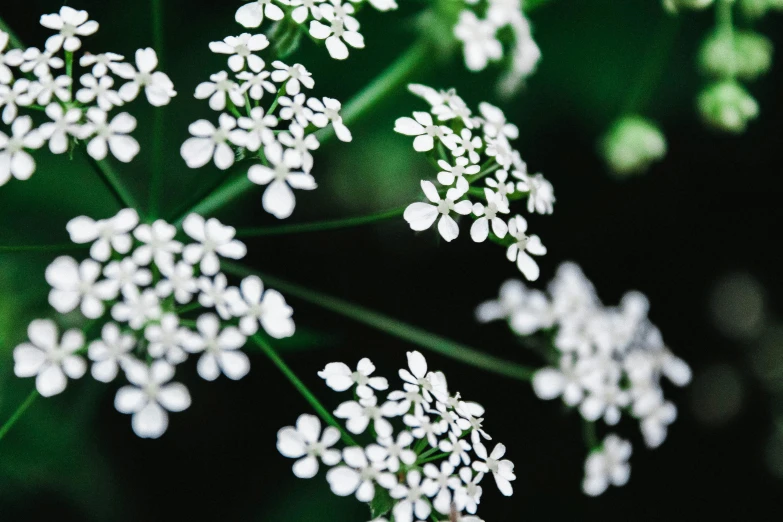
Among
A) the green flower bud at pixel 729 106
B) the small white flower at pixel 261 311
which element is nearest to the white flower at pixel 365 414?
the small white flower at pixel 261 311

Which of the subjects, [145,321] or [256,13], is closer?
[145,321]

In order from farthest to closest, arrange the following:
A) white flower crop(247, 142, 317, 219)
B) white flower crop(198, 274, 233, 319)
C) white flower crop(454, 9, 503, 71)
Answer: white flower crop(454, 9, 503, 71) → white flower crop(247, 142, 317, 219) → white flower crop(198, 274, 233, 319)

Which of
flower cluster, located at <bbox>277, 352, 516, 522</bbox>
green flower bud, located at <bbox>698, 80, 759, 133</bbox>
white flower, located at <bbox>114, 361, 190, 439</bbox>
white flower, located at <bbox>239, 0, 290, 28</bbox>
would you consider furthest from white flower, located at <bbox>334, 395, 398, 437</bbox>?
green flower bud, located at <bbox>698, 80, 759, 133</bbox>

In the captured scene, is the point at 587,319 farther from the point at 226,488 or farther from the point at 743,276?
the point at 743,276

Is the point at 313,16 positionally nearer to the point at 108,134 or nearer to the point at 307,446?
the point at 108,134

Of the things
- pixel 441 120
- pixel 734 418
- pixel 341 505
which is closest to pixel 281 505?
pixel 341 505

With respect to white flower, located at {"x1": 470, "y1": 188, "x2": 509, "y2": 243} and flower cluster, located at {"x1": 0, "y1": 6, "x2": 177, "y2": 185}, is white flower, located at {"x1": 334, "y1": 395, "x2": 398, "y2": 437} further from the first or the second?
flower cluster, located at {"x1": 0, "y1": 6, "x2": 177, "y2": 185}

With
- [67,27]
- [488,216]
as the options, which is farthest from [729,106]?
[67,27]
